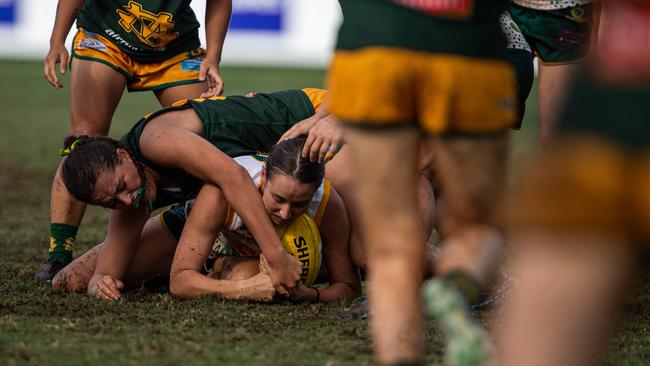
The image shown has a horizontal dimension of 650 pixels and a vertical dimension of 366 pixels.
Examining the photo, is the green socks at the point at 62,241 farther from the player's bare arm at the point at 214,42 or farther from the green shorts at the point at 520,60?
the green shorts at the point at 520,60

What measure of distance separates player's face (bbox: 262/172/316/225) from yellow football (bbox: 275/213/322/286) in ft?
0.31

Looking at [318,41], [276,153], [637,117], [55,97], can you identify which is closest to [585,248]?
[637,117]

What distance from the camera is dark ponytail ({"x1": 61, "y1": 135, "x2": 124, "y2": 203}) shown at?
4062mm

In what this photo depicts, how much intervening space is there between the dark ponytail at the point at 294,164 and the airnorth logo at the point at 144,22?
141 cm

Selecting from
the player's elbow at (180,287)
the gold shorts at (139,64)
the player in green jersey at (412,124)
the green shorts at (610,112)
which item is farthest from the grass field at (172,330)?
the green shorts at (610,112)

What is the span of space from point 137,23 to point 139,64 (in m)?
0.21

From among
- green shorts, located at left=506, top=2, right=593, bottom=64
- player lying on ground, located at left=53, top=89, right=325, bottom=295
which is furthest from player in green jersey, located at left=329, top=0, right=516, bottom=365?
green shorts, located at left=506, top=2, right=593, bottom=64

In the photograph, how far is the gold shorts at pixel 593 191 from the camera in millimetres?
1731

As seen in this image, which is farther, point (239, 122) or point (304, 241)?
point (239, 122)

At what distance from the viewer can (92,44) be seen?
5.09m

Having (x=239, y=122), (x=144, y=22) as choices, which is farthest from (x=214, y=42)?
Answer: (x=239, y=122)

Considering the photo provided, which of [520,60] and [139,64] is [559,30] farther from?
[139,64]

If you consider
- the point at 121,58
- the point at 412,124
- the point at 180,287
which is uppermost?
the point at 412,124

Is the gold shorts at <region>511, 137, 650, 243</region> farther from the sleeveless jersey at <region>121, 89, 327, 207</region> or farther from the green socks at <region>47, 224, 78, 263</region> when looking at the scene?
the green socks at <region>47, 224, 78, 263</region>
